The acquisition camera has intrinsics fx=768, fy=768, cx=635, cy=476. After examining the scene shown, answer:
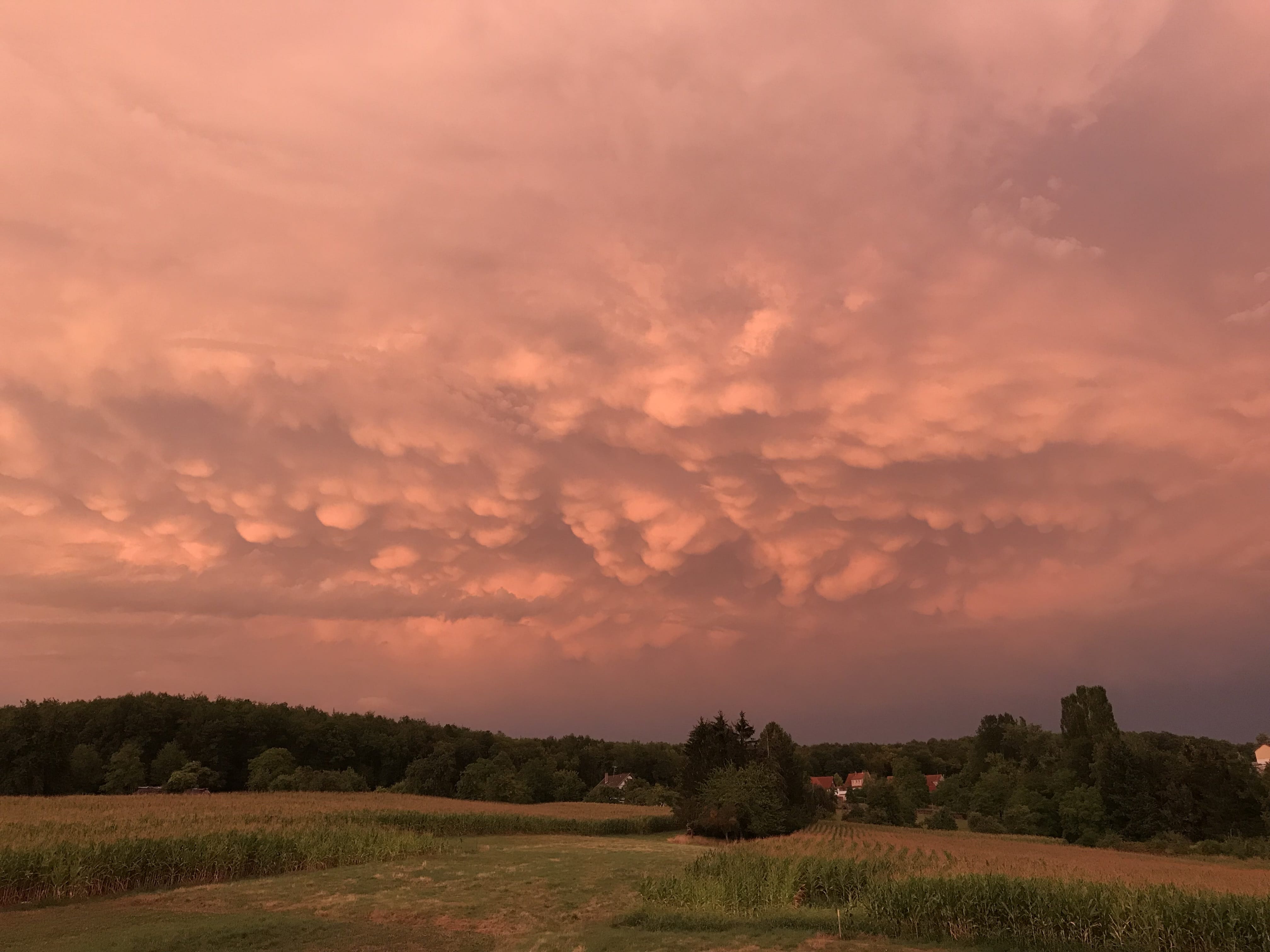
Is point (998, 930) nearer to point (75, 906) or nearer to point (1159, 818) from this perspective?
point (75, 906)

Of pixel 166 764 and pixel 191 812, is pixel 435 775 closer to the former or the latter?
pixel 166 764

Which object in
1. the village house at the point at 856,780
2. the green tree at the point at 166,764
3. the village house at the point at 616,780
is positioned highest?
the green tree at the point at 166,764

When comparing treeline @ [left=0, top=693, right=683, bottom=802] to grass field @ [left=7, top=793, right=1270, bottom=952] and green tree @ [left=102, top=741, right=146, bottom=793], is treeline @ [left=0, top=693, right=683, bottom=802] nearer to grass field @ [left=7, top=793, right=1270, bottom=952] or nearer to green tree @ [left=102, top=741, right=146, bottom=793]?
green tree @ [left=102, top=741, right=146, bottom=793]

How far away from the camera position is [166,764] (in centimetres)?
10488

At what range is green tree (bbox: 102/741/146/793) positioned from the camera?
98.2m

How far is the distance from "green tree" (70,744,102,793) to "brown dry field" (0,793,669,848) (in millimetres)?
35277

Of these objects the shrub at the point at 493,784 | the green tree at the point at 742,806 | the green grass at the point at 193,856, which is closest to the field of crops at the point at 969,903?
the green grass at the point at 193,856

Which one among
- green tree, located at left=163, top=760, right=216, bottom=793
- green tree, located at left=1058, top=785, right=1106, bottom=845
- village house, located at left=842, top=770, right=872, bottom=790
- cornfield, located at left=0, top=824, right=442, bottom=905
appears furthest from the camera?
village house, located at left=842, top=770, right=872, bottom=790

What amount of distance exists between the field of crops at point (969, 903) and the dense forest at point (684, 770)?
39551 millimetres

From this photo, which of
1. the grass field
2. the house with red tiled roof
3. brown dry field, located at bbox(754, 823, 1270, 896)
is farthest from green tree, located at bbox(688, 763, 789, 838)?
the house with red tiled roof

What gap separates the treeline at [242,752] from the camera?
99438 millimetres

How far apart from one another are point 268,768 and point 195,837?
83564 millimetres

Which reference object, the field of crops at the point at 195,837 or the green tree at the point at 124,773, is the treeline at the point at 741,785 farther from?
the green tree at the point at 124,773

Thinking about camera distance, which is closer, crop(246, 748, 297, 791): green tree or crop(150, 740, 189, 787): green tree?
crop(150, 740, 189, 787): green tree
